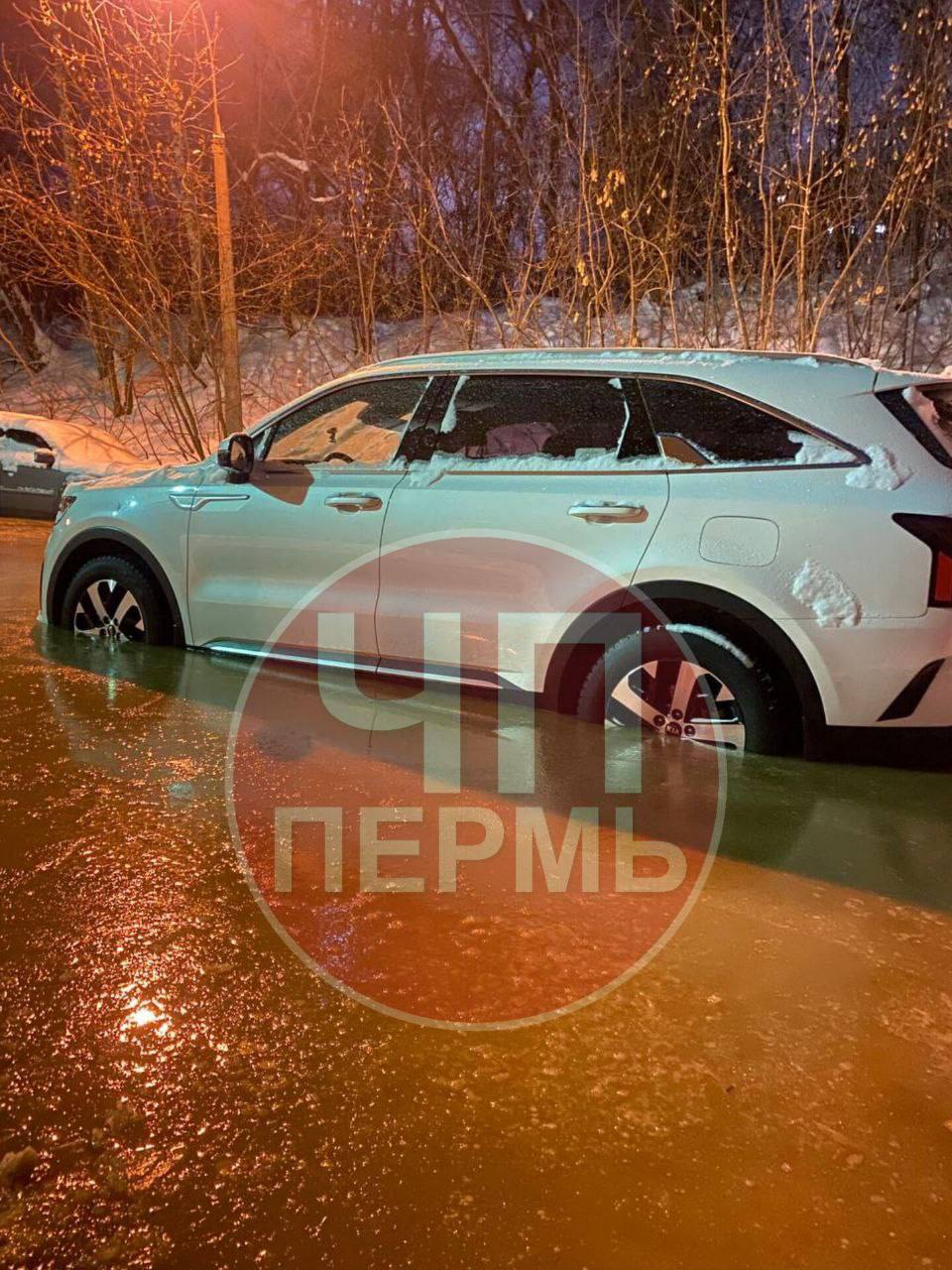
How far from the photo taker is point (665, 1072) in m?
2.03

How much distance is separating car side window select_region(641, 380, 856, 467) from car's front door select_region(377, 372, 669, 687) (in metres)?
0.08

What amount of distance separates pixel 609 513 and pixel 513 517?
15.9 inches

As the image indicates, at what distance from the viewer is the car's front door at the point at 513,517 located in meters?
3.87

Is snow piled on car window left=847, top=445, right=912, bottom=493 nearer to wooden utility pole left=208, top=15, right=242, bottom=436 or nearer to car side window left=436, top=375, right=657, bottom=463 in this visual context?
car side window left=436, top=375, right=657, bottom=463

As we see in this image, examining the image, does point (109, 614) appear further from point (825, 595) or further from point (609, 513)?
point (825, 595)

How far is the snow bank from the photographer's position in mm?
3408

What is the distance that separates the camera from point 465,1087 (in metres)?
1.96

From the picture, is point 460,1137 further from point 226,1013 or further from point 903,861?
point 903,861

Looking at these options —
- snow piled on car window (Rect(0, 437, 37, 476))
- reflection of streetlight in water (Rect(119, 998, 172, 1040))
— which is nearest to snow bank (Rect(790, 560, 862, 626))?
reflection of streetlight in water (Rect(119, 998, 172, 1040))

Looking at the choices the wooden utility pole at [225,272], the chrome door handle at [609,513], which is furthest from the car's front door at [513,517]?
the wooden utility pole at [225,272]

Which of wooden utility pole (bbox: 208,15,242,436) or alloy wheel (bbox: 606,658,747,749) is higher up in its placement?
wooden utility pole (bbox: 208,15,242,436)

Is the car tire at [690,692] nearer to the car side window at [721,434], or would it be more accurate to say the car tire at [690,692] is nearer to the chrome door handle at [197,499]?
the car side window at [721,434]

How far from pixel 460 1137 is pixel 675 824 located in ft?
5.35

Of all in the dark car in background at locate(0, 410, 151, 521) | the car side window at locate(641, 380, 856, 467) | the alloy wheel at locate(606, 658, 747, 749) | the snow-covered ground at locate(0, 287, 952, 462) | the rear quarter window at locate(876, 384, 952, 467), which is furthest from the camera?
the snow-covered ground at locate(0, 287, 952, 462)
